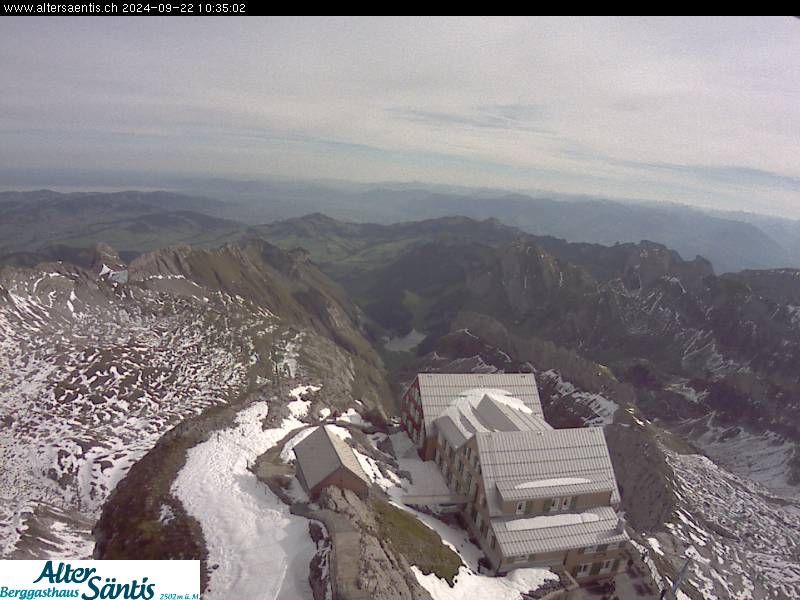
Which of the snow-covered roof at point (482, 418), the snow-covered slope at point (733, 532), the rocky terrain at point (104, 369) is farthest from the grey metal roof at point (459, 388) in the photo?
the snow-covered slope at point (733, 532)

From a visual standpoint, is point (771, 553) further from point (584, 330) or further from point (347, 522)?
point (584, 330)

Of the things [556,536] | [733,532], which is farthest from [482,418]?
[733,532]

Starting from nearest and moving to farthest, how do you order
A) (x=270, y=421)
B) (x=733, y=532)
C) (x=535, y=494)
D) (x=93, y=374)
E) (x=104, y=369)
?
(x=535, y=494), (x=270, y=421), (x=93, y=374), (x=733, y=532), (x=104, y=369)

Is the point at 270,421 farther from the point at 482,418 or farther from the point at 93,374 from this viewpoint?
the point at 93,374

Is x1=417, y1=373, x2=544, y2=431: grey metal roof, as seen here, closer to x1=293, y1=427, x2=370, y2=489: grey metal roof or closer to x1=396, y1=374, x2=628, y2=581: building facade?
x1=396, y1=374, x2=628, y2=581: building facade

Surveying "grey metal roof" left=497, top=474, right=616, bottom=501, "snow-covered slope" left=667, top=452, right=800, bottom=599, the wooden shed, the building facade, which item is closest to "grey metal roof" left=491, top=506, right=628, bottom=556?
the building facade

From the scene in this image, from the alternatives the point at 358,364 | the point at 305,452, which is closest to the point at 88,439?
the point at 305,452
